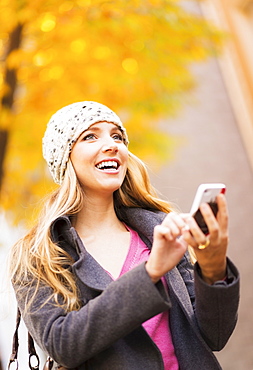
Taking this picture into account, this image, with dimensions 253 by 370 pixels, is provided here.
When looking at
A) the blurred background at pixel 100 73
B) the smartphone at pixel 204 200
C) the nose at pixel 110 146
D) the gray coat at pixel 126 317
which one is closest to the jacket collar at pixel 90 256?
the gray coat at pixel 126 317

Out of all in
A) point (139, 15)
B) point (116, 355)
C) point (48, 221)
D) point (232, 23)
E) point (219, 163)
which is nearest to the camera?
point (116, 355)

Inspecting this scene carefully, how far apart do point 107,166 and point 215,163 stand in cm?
437

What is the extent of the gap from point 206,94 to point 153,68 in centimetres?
215

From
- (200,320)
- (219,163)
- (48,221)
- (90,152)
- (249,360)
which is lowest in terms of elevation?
(249,360)

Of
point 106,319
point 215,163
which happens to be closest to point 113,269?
point 106,319

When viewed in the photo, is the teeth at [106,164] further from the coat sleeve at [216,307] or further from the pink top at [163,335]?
the coat sleeve at [216,307]

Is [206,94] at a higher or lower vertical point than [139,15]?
lower

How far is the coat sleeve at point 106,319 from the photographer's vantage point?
123cm

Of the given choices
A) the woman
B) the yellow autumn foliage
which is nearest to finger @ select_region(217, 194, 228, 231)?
the woman

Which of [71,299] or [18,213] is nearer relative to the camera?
[71,299]

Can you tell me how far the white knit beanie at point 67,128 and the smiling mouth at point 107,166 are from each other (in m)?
0.14

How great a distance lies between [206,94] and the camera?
20.1ft

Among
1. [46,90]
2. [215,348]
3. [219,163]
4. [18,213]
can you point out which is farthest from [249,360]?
[215,348]

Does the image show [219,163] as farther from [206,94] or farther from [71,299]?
[71,299]
